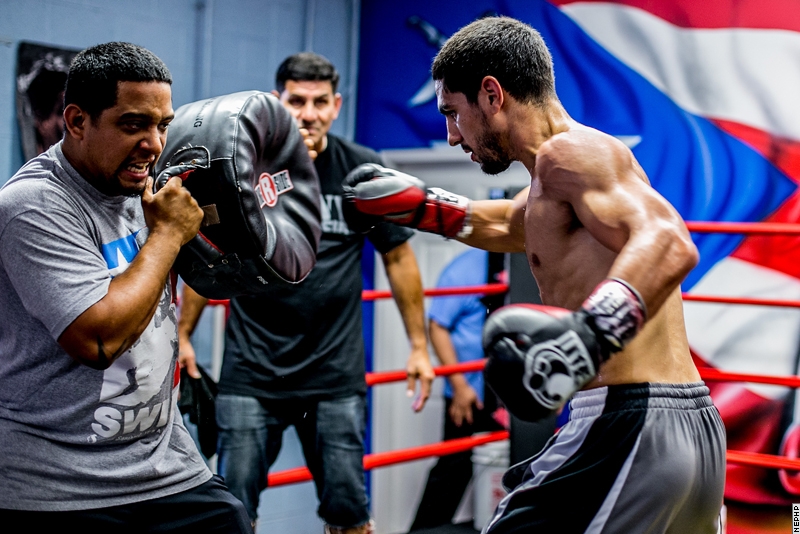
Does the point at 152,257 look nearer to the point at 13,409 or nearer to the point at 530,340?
the point at 13,409

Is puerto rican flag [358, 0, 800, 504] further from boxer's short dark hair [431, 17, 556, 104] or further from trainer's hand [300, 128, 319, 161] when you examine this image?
boxer's short dark hair [431, 17, 556, 104]

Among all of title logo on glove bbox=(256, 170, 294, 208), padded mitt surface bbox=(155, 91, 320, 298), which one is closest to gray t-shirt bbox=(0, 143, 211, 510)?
padded mitt surface bbox=(155, 91, 320, 298)

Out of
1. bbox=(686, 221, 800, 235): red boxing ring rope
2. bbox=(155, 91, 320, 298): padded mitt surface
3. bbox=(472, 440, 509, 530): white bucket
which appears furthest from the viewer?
bbox=(472, 440, 509, 530): white bucket

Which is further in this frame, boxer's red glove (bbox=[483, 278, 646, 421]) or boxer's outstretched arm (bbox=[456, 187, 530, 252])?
boxer's outstretched arm (bbox=[456, 187, 530, 252])

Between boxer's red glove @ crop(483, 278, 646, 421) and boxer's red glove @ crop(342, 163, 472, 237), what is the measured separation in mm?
668

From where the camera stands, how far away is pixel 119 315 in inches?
51.6

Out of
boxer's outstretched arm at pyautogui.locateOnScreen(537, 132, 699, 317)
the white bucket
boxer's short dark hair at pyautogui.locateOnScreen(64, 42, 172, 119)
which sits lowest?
the white bucket

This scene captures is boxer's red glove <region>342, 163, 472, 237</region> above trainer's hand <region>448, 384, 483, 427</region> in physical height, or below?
above

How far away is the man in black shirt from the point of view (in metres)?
2.19

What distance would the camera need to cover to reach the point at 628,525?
1.27 meters

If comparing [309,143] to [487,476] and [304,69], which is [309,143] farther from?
[487,476]

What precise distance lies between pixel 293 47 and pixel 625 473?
10.8 feet

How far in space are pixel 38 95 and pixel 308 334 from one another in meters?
1.63

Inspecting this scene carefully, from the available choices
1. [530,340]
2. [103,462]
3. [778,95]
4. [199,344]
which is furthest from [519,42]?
[199,344]
